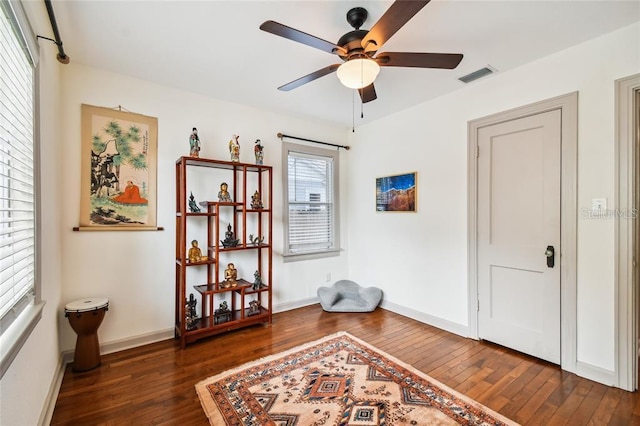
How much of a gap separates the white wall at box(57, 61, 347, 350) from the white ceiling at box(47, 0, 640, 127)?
7.7 inches

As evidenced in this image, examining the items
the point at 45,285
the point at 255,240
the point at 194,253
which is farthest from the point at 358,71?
the point at 45,285

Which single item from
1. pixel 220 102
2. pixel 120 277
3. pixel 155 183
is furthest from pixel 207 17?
pixel 120 277

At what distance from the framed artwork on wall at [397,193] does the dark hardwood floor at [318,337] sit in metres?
1.52

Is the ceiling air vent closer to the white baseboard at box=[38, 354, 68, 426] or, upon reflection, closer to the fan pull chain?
the fan pull chain

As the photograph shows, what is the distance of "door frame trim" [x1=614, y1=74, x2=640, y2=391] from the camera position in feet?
6.91

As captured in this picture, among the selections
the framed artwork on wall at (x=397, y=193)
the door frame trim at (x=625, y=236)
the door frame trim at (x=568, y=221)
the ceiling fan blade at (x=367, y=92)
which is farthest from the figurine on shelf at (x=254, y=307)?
the door frame trim at (x=625, y=236)

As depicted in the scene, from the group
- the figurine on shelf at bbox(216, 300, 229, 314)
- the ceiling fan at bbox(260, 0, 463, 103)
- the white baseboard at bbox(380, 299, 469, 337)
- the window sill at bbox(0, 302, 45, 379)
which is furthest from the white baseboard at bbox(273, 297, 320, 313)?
the ceiling fan at bbox(260, 0, 463, 103)

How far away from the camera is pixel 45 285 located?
1.94m

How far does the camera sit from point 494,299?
2924 millimetres

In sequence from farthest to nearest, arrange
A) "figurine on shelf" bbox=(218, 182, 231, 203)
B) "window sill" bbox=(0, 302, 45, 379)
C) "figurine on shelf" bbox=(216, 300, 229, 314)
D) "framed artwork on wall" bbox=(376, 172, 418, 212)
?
"framed artwork on wall" bbox=(376, 172, 418, 212), "figurine on shelf" bbox=(216, 300, 229, 314), "figurine on shelf" bbox=(218, 182, 231, 203), "window sill" bbox=(0, 302, 45, 379)

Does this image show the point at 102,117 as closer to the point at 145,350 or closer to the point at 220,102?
the point at 220,102

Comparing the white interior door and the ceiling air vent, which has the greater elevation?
the ceiling air vent

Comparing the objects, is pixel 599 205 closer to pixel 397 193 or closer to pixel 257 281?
pixel 397 193

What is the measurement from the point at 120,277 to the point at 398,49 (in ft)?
11.0
